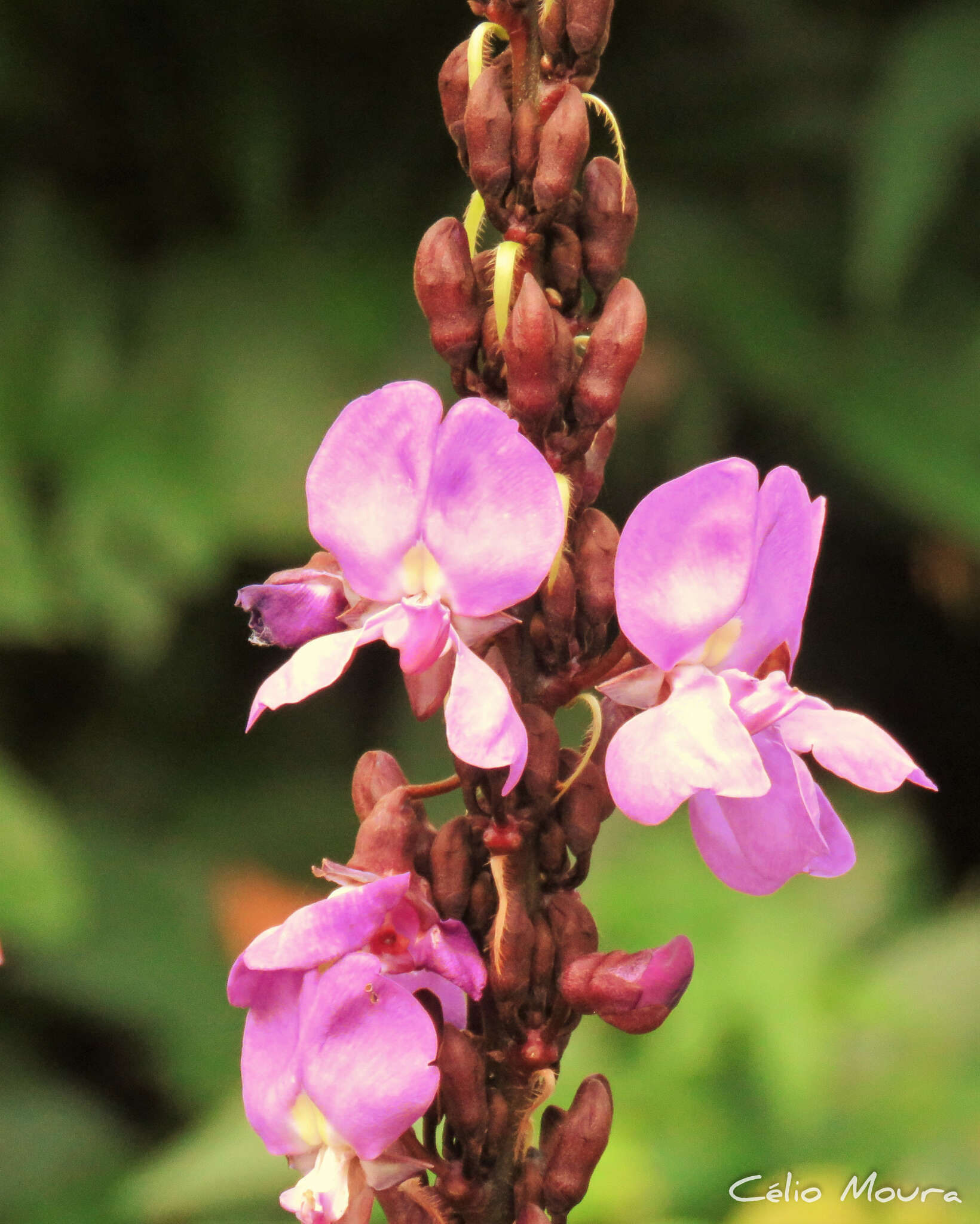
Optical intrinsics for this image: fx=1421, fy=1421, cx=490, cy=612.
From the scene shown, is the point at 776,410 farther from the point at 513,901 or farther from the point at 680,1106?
the point at 513,901

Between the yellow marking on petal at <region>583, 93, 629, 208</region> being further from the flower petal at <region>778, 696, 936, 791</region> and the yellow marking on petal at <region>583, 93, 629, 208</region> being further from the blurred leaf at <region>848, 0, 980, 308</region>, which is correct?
the blurred leaf at <region>848, 0, 980, 308</region>

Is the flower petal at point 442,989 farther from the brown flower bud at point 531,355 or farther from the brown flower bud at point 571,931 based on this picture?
the brown flower bud at point 531,355

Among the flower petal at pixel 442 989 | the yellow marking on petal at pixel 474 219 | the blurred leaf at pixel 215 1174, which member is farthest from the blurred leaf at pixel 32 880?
the yellow marking on petal at pixel 474 219

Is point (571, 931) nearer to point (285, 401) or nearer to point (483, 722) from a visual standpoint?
point (483, 722)
